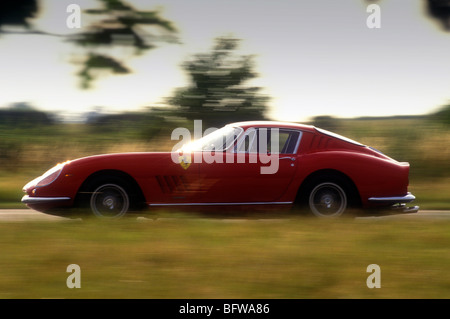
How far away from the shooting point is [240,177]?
727cm

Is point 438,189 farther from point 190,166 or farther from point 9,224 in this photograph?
point 9,224

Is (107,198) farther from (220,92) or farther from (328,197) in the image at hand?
(220,92)

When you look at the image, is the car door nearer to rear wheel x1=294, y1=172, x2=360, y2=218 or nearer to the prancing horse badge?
the prancing horse badge

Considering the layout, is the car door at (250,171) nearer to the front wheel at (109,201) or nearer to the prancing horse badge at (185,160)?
the prancing horse badge at (185,160)

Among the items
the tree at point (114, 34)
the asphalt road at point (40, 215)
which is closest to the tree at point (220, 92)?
the tree at point (114, 34)

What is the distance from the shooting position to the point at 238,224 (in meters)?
6.95

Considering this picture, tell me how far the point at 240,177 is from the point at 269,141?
0.64 meters

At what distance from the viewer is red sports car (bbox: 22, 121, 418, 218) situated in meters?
7.12

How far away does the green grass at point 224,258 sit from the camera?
446 cm

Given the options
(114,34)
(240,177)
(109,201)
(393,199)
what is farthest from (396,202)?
(114,34)

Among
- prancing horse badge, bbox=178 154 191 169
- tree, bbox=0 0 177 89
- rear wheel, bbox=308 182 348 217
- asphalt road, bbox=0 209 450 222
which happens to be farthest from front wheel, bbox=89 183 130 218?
tree, bbox=0 0 177 89

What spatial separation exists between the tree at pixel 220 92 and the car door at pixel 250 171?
7984 mm

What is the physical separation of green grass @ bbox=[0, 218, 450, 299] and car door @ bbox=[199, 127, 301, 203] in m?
0.36
